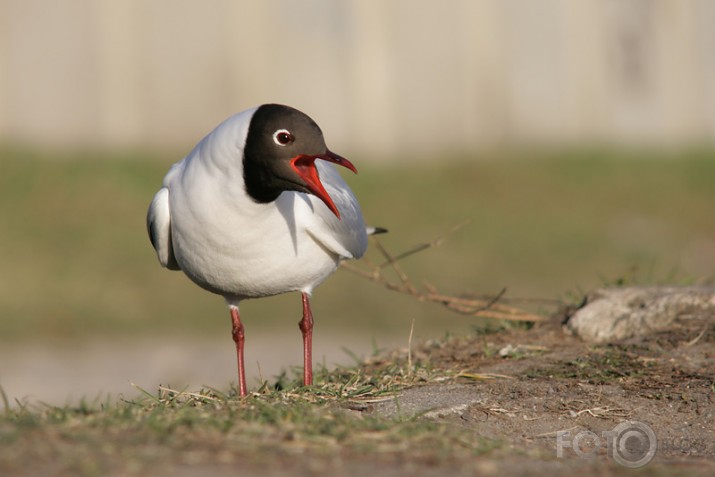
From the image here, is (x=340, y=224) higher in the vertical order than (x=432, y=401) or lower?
higher

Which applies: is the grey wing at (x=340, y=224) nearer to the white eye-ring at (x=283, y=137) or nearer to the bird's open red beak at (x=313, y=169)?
the bird's open red beak at (x=313, y=169)

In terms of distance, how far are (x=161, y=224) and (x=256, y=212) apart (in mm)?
614

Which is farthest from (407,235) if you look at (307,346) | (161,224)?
(161,224)

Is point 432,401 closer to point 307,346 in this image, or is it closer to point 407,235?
point 307,346

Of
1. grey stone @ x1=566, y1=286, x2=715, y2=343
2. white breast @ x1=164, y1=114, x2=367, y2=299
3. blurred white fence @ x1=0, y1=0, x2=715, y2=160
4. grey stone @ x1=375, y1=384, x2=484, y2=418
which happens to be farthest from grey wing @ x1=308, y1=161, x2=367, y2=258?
blurred white fence @ x1=0, y1=0, x2=715, y2=160

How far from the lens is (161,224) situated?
496 cm

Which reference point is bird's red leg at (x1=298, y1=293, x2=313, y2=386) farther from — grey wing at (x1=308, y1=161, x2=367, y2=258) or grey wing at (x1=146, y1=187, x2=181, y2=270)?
grey wing at (x1=146, y1=187, x2=181, y2=270)

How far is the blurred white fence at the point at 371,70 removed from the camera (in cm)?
1464

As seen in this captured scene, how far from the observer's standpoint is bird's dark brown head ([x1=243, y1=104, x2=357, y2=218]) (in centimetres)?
434

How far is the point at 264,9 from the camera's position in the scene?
49.6 ft

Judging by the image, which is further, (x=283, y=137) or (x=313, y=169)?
(x=313, y=169)

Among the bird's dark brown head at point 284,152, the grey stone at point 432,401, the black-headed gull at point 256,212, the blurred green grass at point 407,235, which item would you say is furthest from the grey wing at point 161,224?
the blurred green grass at point 407,235

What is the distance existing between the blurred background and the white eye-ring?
4869 millimetres

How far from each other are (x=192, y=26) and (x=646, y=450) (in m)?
11.8
